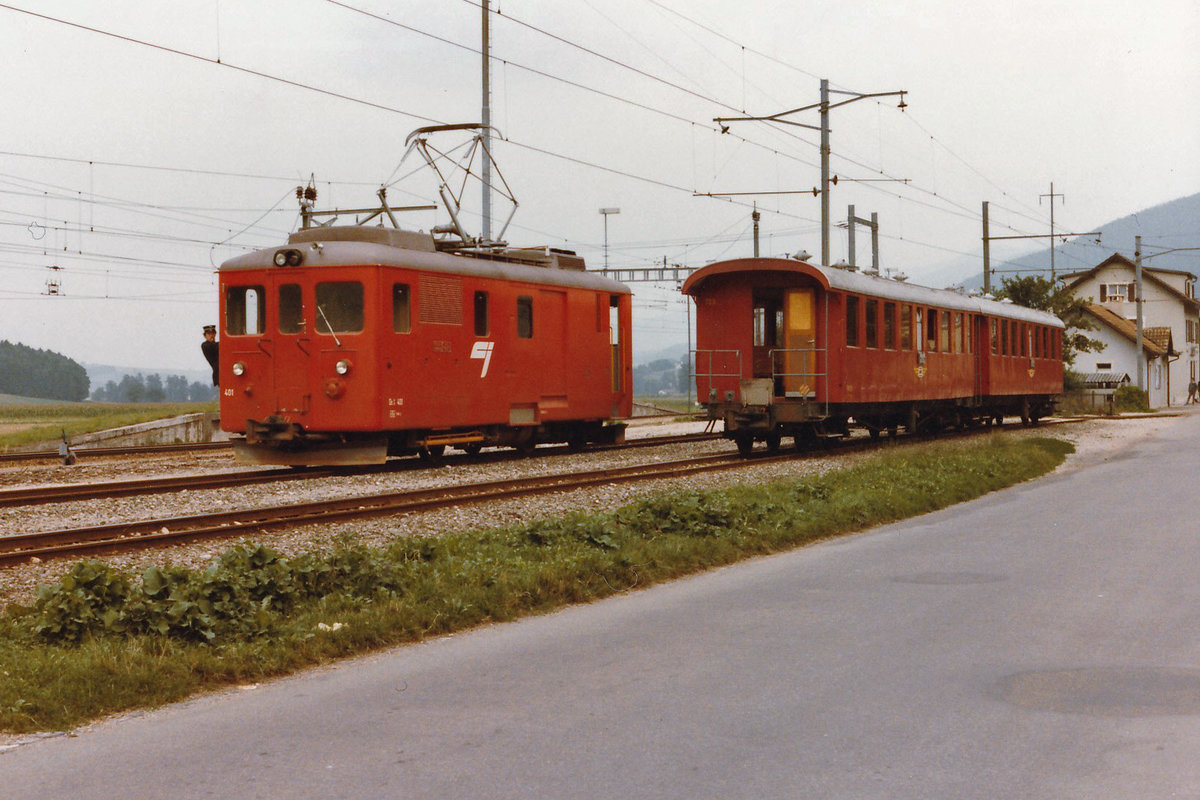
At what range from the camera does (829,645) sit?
23.2 feet

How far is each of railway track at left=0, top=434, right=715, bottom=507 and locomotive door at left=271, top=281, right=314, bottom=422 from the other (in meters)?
1.04

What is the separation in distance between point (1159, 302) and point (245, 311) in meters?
75.6

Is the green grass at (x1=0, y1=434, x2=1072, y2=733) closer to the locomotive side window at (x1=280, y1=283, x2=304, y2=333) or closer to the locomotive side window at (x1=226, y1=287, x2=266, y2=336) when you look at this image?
the locomotive side window at (x1=280, y1=283, x2=304, y2=333)

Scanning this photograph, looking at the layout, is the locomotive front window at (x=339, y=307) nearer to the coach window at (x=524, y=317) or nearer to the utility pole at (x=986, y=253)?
the coach window at (x=524, y=317)

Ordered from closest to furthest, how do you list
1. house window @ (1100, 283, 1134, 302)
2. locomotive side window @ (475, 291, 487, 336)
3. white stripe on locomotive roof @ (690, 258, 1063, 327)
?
locomotive side window @ (475, 291, 487, 336) < white stripe on locomotive roof @ (690, 258, 1063, 327) < house window @ (1100, 283, 1134, 302)

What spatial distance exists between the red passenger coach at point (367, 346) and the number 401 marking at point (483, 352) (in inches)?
0.8

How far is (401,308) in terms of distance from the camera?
61.6 feet

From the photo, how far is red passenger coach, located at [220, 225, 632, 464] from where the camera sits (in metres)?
18.4

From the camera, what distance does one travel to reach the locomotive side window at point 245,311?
1920 centimetres


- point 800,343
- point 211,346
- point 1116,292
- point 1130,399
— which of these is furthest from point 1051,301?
point 211,346

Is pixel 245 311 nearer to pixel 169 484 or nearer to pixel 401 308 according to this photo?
pixel 401 308

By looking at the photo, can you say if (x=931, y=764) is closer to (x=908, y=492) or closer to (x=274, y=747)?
(x=274, y=747)

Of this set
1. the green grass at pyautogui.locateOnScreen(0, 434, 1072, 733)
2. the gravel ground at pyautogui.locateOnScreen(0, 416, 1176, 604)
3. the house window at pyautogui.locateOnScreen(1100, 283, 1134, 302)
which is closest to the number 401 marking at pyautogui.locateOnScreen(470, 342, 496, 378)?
the gravel ground at pyautogui.locateOnScreen(0, 416, 1176, 604)

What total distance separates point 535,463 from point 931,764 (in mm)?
16470
